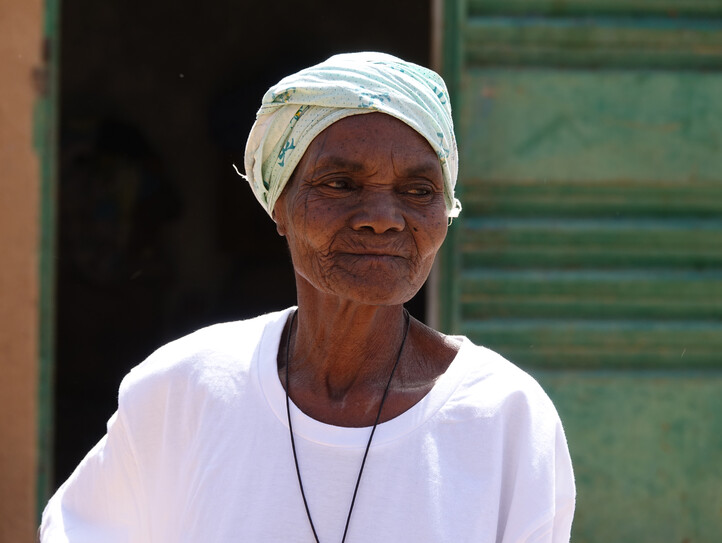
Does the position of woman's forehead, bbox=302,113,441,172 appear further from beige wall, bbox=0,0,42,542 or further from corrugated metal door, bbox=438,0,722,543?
beige wall, bbox=0,0,42,542

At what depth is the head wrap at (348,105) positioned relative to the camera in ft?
5.42

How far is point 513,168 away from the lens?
3.53 meters

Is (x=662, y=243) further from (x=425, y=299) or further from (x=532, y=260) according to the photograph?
(x=425, y=299)

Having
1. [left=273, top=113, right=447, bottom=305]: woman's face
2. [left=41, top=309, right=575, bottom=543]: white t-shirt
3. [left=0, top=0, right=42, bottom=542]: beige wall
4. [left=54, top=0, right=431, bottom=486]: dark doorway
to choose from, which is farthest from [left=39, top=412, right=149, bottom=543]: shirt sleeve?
[left=54, top=0, right=431, bottom=486]: dark doorway

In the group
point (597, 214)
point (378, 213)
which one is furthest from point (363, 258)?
point (597, 214)

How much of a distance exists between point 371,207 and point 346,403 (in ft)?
1.15

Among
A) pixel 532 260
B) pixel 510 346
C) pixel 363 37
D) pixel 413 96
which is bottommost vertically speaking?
pixel 510 346

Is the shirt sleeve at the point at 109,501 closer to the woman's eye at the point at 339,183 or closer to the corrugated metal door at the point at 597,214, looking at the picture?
the woman's eye at the point at 339,183

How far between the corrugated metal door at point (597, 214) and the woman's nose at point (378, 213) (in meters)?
1.88

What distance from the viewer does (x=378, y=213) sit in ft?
5.36

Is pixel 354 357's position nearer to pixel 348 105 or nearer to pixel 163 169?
pixel 348 105

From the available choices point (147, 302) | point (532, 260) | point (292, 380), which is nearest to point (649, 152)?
point (532, 260)

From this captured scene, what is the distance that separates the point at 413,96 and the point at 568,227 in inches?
76.9

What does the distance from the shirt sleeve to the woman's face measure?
48cm
